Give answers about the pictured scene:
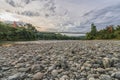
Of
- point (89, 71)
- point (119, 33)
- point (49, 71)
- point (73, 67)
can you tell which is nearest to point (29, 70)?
point (49, 71)

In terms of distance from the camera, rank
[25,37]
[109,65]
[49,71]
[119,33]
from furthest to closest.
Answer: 1. [25,37]
2. [119,33]
3. [109,65]
4. [49,71]

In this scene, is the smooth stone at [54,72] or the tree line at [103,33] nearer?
the smooth stone at [54,72]

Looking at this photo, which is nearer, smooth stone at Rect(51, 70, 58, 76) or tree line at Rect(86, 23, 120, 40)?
smooth stone at Rect(51, 70, 58, 76)

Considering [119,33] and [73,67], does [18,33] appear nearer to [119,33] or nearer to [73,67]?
[119,33]

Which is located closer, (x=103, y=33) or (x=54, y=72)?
(x=54, y=72)

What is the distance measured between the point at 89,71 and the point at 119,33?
3253 inches

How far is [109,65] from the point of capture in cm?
835

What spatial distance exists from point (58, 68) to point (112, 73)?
6.56 feet

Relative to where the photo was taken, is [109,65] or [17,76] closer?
[17,76]

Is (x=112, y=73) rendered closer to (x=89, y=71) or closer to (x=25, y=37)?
(x=89, y=71)

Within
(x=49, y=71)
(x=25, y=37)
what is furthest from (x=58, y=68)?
(x=25, y=37)

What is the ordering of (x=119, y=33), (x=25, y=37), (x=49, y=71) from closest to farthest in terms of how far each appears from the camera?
(x=49, y=71) < (x=119, y=33) < (x=25, y=37)

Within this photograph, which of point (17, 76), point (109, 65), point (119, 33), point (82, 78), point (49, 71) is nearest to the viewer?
point (82, 78)

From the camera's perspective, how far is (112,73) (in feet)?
22.9
